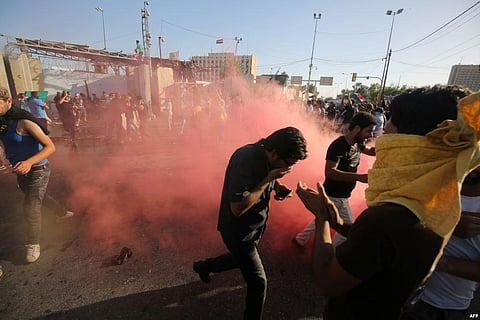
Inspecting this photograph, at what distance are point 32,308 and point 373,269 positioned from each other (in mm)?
3247

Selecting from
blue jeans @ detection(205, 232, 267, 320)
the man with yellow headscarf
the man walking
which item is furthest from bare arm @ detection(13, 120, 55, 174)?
the man with yellow headscarf

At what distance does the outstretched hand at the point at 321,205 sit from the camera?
132cm

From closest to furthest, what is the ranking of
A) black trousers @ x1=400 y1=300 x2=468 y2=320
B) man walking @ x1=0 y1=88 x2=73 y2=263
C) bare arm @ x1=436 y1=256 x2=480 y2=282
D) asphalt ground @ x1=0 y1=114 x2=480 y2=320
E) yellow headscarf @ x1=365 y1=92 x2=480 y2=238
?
yellow headscarf @ x1=365 y1=92 x2=480 y2=238
bare arm @ x1=436 y1=256 x2=480 y2=282
black trousers @ x1=400 y1=300 x2=468 y2=320
asphalt ground @ x1=0 y1=114 x2=480 y2=320
man walking @ x1=0 y1=88 x2=73 y2=263

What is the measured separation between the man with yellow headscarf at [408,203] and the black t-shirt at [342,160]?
5.75 ft

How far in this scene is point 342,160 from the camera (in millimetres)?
2865

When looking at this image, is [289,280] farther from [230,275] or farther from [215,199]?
[215,199]

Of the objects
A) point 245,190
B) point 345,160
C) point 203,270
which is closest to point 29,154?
point 203,270

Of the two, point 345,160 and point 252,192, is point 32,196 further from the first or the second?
point 345,160

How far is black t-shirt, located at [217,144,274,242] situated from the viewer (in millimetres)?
1860

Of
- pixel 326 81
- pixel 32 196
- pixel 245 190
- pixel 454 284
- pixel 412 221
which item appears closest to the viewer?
pixel 412 221

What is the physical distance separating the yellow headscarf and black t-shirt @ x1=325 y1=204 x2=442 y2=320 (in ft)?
0.15

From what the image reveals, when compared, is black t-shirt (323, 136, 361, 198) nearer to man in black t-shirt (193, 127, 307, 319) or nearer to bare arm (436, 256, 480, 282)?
man in black t-shirt (193, 127, 307, 319)

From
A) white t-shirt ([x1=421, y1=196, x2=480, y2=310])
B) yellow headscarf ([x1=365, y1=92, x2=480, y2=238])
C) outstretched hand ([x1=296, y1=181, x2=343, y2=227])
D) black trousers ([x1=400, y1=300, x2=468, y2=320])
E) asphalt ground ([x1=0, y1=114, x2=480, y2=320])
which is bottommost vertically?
asphalt ground ([x1=0, y1=114, x2=480, y2=320])

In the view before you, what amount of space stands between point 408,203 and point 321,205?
0.50 m
